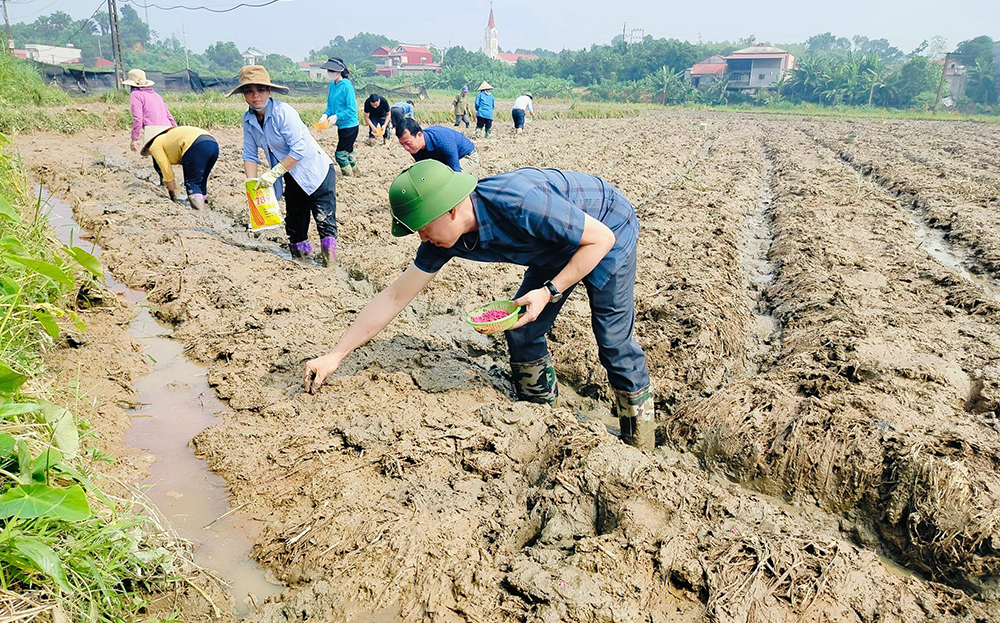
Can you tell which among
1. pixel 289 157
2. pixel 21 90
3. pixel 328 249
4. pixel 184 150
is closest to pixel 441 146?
pixel 289 157

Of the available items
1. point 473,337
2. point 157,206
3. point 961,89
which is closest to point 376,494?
point 473,337

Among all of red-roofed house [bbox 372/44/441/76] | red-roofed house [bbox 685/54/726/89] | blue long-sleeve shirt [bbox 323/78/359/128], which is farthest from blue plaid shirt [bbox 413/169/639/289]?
red-roofed house [bbox 372/44/441/76]

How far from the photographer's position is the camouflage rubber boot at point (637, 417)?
305cm

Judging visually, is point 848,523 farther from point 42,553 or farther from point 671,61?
point 671,61

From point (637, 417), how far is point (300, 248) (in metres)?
3.59

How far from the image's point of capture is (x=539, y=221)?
236 cm

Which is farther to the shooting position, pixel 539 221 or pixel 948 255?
pixel 948 255

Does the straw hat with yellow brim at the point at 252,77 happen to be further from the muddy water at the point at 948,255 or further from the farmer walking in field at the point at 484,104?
the farmer walking in field at the point at 484,104

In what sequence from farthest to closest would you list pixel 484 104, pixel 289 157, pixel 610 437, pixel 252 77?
pixel 484 104, pixel 289 157, pixel 252 77, pixel 610 437

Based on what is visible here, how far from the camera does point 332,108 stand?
24.8 feet

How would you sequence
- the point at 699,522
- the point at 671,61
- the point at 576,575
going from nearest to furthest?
the point at 576,575
the point at 699,522
the point at 671,61

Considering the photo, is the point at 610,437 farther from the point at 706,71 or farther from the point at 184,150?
the point at 706,71

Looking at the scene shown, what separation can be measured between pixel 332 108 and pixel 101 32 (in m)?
112

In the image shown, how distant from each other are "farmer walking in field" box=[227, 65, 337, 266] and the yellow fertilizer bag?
0.09 meters
